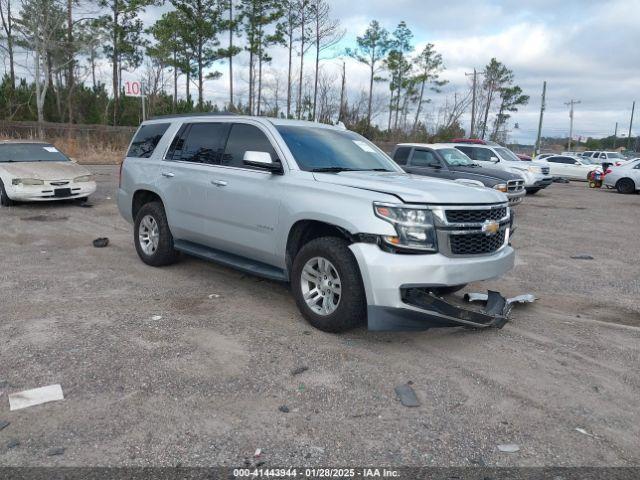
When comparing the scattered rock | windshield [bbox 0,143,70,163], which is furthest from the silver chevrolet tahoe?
windshield [bbox 0,143,70,163]

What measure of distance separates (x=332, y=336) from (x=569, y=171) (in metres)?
27.1

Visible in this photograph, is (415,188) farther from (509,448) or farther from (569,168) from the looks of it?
(569,168)

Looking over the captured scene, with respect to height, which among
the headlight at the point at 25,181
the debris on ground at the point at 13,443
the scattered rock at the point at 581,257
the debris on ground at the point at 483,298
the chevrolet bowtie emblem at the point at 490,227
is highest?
the chevrolet bowtie emblem at the point at 490,227

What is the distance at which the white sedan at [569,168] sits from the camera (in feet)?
90.3

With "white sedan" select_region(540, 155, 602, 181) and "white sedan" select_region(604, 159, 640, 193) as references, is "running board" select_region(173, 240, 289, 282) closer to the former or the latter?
"white sedan" select_region(604, 159, 640, 193)

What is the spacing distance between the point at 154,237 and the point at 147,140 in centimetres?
128

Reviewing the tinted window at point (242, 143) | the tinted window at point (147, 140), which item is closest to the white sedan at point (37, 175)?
the tinted window at point (147, 140)

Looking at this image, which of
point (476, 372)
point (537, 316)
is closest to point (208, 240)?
point (476, 372)

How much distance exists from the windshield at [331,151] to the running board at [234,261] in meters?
1.03

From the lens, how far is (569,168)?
2806 centimetres

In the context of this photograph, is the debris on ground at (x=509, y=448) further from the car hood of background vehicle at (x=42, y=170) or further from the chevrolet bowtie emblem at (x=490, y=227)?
the car hood of background vehicle at (x=42, y=170)

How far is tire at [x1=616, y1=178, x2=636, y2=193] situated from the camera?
20.9 meters

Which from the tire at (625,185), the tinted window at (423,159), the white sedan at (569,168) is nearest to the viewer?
the tinted window at (423,159)

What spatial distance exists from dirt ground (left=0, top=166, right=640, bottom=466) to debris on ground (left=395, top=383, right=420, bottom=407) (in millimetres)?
63
